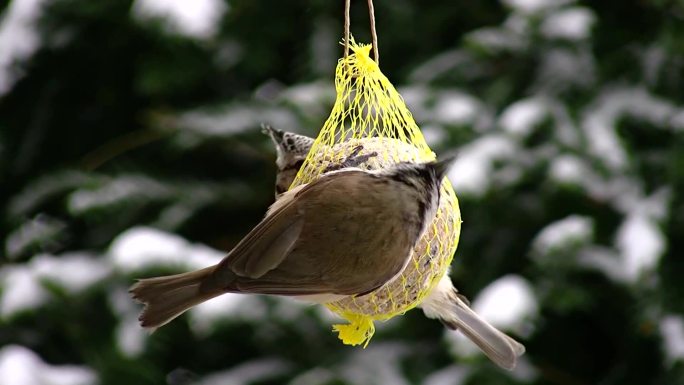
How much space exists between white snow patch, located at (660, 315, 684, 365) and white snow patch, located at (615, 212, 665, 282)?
0.18 meters

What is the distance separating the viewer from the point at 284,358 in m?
4.25

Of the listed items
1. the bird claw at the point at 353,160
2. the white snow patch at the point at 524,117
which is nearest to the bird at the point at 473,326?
the bird claw at the point at 353,160

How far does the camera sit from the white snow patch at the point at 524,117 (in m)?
3.94

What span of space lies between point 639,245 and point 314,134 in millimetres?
1122

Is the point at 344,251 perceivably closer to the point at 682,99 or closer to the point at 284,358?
the point at 284,358

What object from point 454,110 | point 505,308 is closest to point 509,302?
point 505,308

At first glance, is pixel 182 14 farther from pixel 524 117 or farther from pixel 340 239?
pixel 340 239

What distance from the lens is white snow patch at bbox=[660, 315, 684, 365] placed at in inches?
148

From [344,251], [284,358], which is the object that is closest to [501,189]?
[284,358]

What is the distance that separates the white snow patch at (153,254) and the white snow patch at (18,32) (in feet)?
3.83

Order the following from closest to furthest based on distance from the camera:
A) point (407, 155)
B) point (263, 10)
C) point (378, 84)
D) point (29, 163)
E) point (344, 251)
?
point (344, 251), point (407, 155), point (378, 84), point (263, 10), point (29, 163)

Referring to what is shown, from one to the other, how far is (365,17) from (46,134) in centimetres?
145

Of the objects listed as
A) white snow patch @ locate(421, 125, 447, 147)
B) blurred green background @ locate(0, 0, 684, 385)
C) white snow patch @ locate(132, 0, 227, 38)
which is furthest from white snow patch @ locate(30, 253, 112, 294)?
white snow patch @ locate(421, 125, 447, 147)

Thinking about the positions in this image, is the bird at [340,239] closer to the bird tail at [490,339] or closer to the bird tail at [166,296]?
the bird tail at [166,296]
